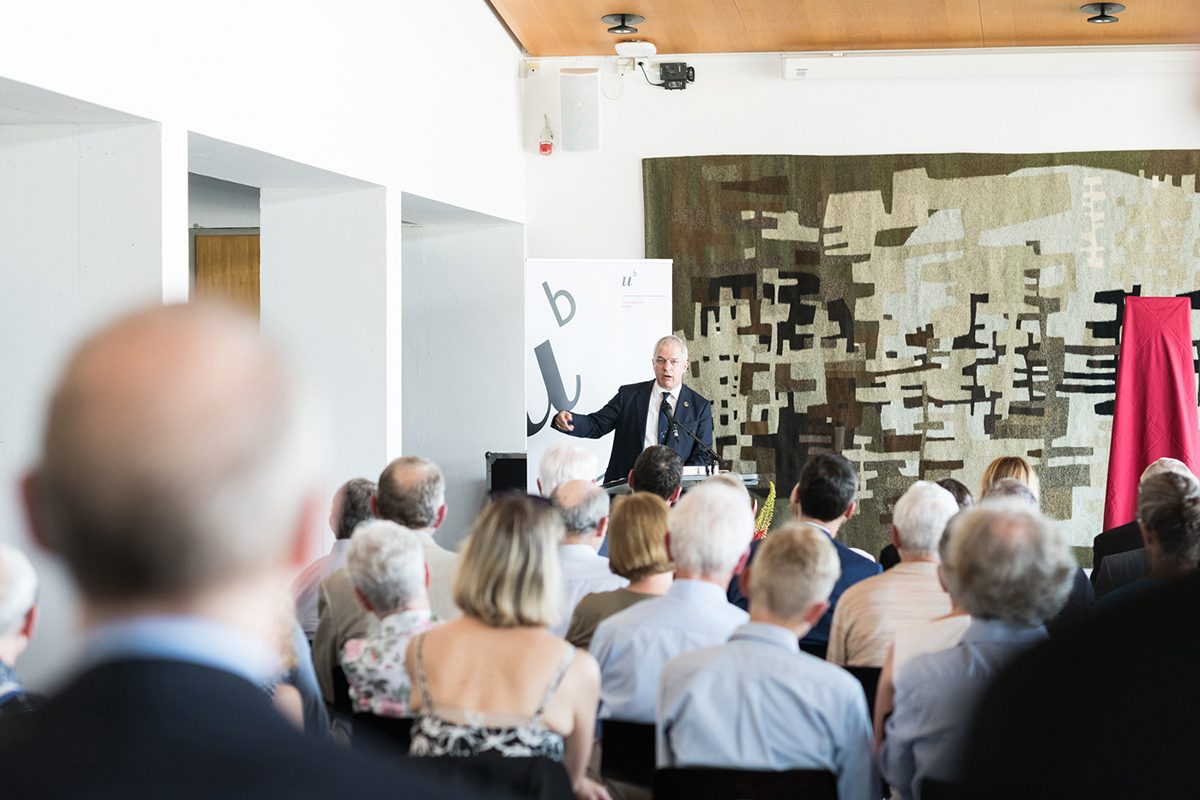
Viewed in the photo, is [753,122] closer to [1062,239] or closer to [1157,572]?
[1062,239]

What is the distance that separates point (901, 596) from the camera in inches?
104

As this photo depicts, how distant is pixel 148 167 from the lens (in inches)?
127


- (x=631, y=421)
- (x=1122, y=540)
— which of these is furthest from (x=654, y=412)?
(x=1122, y=540)

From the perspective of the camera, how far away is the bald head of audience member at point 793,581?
82.4 inches

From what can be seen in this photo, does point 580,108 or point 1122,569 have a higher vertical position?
point 580,108

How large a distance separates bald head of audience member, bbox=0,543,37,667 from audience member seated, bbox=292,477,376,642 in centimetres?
91

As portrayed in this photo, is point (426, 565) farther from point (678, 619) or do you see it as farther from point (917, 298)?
point (917, 298)

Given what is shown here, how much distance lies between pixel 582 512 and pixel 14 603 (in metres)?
1.50

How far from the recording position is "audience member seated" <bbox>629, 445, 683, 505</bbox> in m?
3.80

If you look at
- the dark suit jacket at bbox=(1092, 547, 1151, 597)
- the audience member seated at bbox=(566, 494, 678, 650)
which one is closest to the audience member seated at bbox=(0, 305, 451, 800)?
the audience member seated at bbox=(566, 494, 678, 650)

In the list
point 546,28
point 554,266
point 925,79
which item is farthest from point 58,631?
point 925,79

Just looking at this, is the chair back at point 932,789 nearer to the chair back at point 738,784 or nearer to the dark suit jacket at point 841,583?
the chair back at point 738,784

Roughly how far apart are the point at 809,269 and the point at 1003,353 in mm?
1328

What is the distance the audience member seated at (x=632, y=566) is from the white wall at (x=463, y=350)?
14.0 feet
